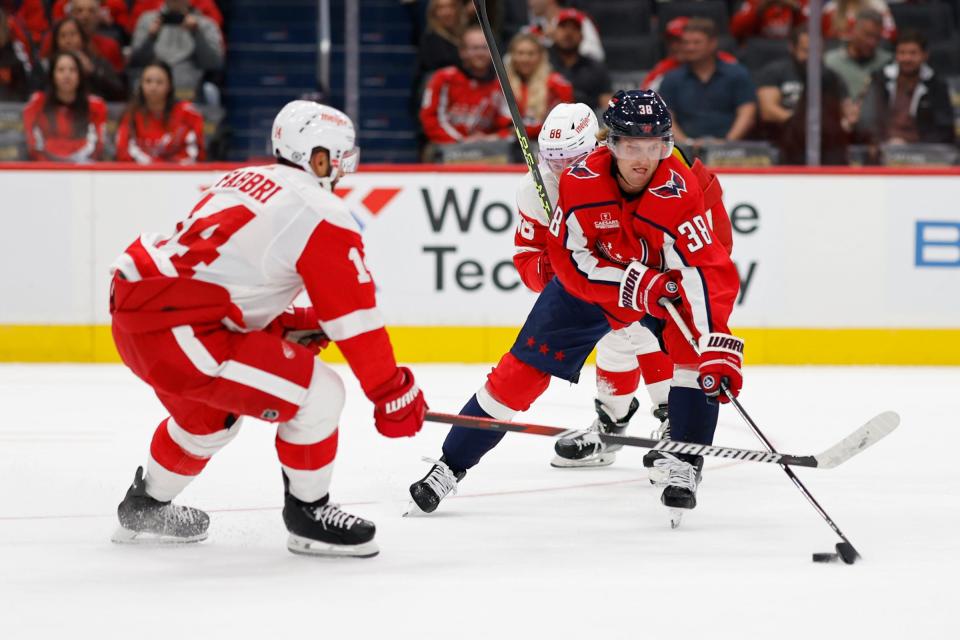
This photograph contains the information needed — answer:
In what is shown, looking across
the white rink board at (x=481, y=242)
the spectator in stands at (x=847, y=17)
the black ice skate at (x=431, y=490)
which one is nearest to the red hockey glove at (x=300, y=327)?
the black ice skate at (x=431, y=490)

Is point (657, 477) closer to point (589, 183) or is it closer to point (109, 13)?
point (589, 183)

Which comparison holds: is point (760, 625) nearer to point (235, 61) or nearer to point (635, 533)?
point (635, 533)

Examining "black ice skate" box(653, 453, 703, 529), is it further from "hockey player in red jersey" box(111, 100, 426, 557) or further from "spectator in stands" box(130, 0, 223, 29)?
"spectator in stands" box(130, 0, 223, 29)

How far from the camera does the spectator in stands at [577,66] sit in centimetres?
728

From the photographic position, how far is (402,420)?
9.58 feet

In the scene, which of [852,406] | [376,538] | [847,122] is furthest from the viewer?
[847,122]

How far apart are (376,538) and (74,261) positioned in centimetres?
355

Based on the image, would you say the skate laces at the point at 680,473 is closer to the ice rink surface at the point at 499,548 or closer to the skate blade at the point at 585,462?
the ice rink surface at the point at 499,548

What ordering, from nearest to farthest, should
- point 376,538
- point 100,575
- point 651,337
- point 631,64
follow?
point 100,575 → point 376,538 → point 651,337 → point 631,64

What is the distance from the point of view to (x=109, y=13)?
7.78 metres

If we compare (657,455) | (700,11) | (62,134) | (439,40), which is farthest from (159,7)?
(657,455)

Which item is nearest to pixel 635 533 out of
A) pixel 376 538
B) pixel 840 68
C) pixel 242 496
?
pixel 376 538

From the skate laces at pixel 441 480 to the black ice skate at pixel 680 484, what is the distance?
0.53 meters

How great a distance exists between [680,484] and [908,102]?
435cm
